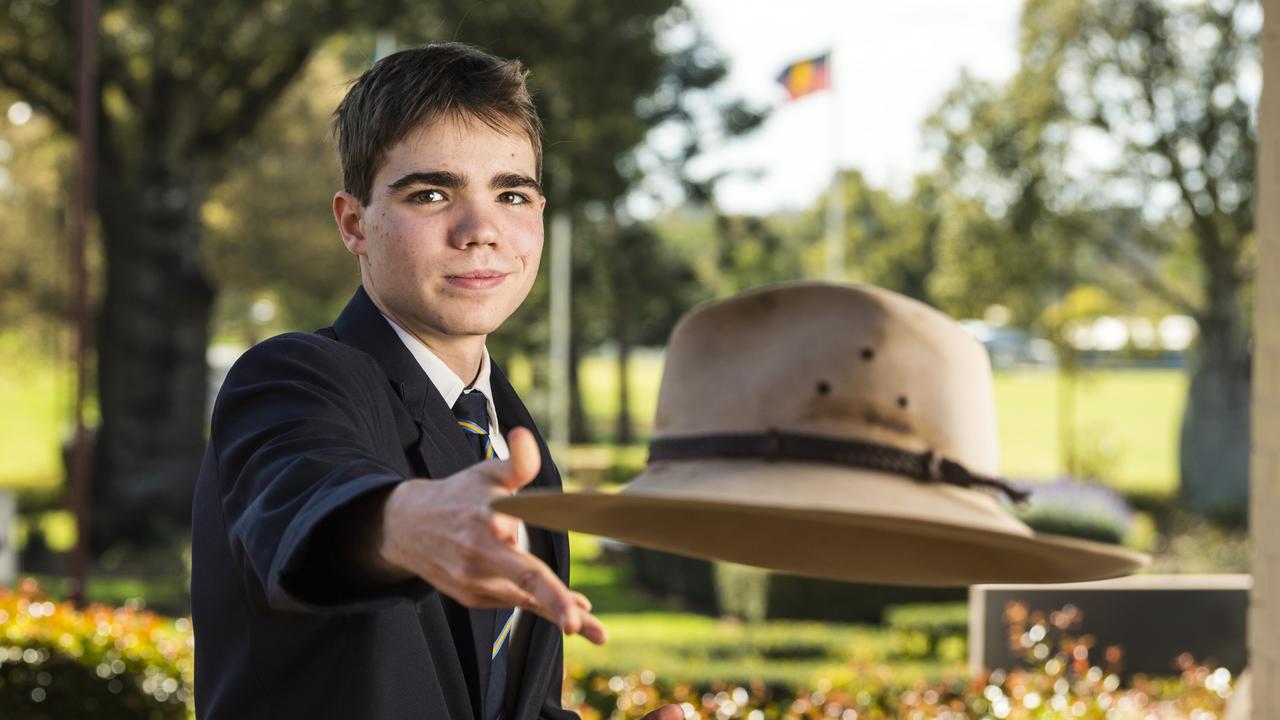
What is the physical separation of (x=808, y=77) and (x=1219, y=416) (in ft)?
32.1

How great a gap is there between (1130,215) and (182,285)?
17.9m

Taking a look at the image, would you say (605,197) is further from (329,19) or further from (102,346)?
(102,346)

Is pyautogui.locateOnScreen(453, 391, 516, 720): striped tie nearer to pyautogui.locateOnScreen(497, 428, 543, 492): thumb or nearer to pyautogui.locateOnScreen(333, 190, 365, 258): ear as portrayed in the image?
pyautogui.locateOnScreen(333, 190, 365, 258): ear

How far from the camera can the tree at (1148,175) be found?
978 inches

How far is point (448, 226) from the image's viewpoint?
177cm

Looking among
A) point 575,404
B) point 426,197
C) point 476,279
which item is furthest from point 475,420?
point 575,404

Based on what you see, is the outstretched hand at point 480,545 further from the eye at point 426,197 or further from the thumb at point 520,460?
the eye at point 426,197

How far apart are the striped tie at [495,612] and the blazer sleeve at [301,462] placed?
186 mm

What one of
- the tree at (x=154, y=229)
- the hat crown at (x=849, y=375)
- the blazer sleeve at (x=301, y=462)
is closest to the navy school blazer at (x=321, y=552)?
the blazer sleeve at (x=301, y=462)

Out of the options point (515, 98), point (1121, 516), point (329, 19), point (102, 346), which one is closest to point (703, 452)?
point (515, 98)

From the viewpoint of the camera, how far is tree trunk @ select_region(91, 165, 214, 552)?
18688 mm

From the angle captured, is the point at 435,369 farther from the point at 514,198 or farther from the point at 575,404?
the point at 575,404

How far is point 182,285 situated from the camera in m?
18.8

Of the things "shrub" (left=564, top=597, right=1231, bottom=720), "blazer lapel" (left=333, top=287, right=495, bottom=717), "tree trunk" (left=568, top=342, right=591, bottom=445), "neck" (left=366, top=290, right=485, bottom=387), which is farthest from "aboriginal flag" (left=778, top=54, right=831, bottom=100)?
"blazer lapel" (left=333, top=287, right=495, bottom=717)
